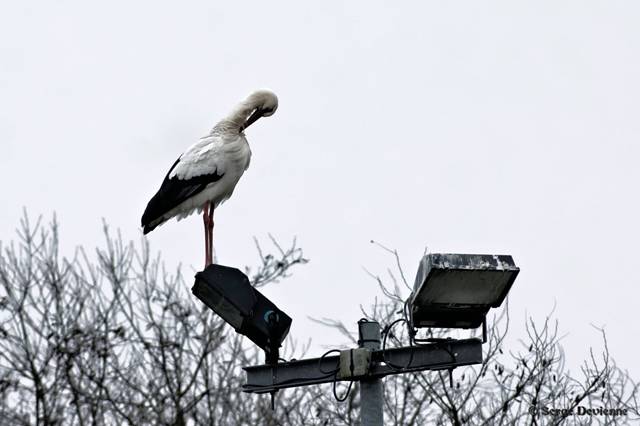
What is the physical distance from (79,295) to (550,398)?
576cm

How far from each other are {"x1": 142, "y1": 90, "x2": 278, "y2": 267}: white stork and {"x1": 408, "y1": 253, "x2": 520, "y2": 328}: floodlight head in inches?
207

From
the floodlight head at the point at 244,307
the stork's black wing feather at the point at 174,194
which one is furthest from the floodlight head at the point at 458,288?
the stork's black wing feather at the point at 174,194

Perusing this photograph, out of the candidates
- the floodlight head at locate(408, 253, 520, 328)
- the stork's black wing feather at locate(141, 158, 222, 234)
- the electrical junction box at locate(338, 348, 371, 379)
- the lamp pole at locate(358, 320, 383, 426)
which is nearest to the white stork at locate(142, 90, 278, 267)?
the stork's black wing feather at locate(141, 158, 222, 234)

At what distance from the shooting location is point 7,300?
525 inches

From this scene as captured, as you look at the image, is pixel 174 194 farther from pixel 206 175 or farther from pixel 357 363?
pixel 357 363

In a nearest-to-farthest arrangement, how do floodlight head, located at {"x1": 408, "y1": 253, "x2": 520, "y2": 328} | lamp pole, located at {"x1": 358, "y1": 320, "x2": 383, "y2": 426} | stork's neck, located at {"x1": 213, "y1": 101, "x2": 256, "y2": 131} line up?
floodlight head, located at {"x1": 408, "y1": 253, "x2": 520, "y2": 328}, lamp pole, located at {"x1": 358, "y1": 320, "x2": 383, "y2": 426}, stork's neck, located at {"x1": 213, "y1": 101, "x2": 256, "y2": 131}

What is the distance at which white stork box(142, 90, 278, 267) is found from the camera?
32.5ft

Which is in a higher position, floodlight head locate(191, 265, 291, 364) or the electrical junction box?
floodlight head locate(191, 265, 291, 364)

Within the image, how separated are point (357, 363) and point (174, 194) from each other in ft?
18.0

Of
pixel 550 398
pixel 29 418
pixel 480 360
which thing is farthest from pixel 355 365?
pixel 29 418

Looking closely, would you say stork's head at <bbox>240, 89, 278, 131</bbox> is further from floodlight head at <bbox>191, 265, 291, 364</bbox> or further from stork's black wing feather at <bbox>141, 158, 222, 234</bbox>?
floodlight head at <bbox>191, 265, 291, 364</bbox>

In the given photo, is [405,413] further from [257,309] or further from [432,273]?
[432,273]

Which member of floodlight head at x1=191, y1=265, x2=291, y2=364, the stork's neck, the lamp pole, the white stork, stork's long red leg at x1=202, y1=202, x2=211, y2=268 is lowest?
the lamp pole

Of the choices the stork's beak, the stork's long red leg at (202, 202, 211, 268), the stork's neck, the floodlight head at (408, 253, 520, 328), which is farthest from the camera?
the stork's beak
